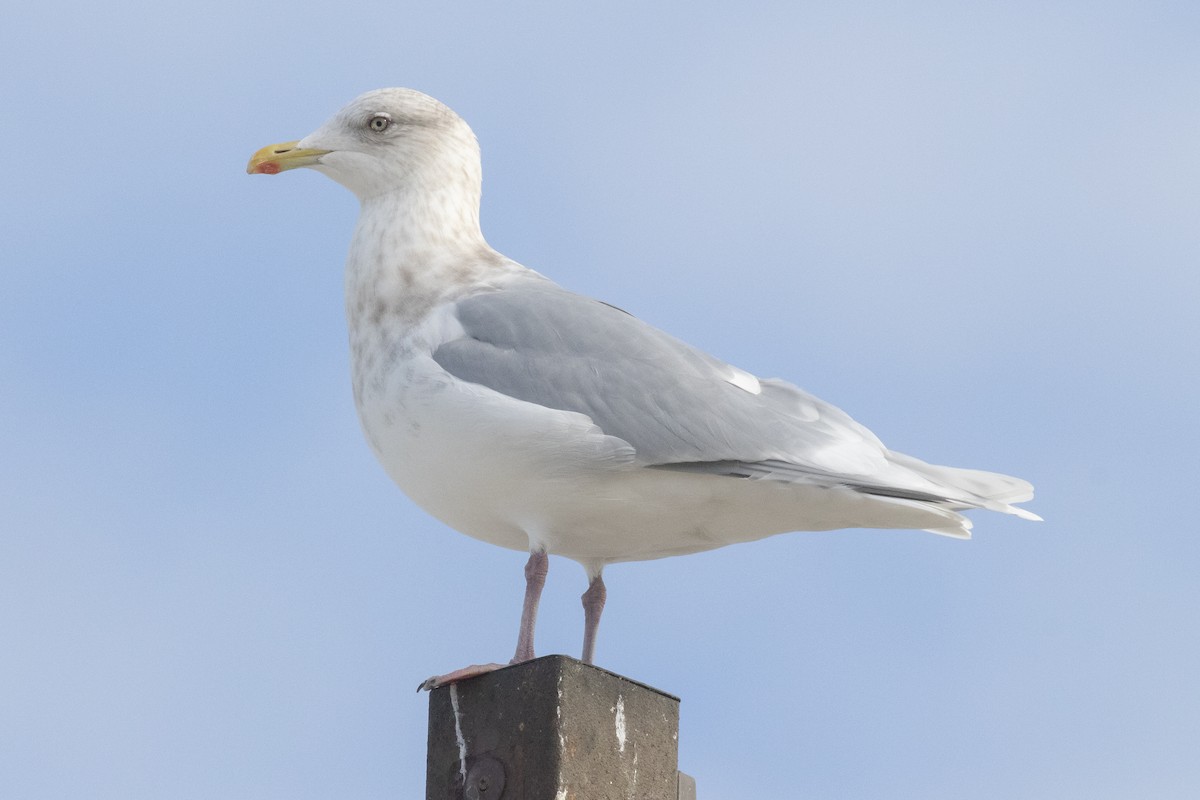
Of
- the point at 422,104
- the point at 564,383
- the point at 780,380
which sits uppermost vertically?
the point at 422,104

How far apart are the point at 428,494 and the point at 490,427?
404 mm

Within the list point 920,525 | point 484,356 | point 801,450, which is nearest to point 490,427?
point 484,356

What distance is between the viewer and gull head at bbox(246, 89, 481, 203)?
6328 millimetres

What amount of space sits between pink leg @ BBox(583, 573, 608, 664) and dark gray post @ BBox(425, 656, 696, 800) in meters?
0.76

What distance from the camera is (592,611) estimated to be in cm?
574

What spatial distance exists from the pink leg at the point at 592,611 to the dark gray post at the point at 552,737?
76 centimetres

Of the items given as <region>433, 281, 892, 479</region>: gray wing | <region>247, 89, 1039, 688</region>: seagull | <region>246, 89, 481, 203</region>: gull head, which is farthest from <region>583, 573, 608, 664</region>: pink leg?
<region>246, 89, 481, 203</region>: gull head

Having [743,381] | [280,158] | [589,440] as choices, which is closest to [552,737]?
[589,440]

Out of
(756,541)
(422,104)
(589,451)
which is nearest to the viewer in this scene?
(589,451)

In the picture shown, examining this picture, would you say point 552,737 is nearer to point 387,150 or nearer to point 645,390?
point 645,390

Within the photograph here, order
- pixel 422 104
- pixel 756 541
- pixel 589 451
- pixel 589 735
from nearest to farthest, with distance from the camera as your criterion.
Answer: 1. pixel 589 735
2. pixel 589 451
3. pixel 756 541
4. pixel 422 104

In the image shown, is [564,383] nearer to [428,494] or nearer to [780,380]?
[428,494]

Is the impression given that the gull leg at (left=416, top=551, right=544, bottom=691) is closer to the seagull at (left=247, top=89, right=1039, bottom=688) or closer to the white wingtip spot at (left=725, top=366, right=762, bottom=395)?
the seagull at (left=247, top=89, right=1039, bottom=688)

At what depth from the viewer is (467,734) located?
482 centimetres
